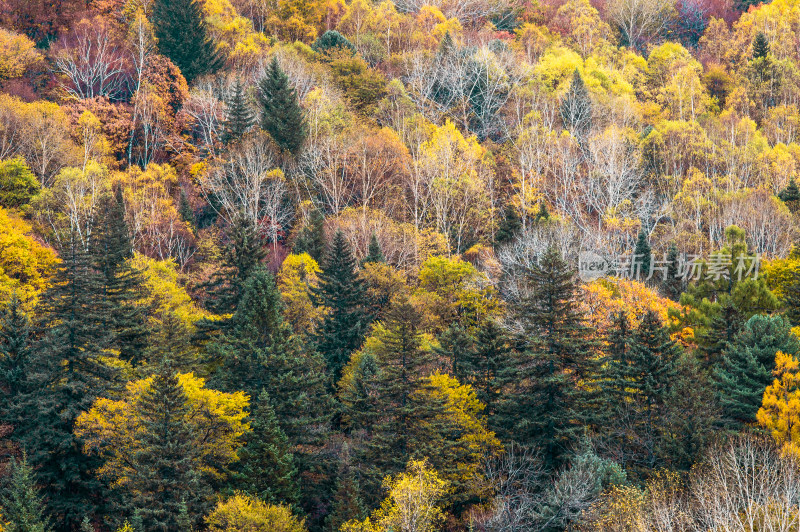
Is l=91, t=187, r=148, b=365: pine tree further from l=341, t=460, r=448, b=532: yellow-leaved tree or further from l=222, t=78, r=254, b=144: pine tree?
l=341, t=460, r=448, b=532: yellow-leaved tree

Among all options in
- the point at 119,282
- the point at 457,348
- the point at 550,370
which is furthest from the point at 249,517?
the point at 119,282

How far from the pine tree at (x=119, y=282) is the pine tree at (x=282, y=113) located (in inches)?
584

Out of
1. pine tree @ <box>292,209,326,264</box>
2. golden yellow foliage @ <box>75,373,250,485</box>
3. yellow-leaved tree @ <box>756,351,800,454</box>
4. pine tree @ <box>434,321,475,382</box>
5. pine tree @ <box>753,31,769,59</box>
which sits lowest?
golden yellow foliage @ <box>75,373,250,485</box>

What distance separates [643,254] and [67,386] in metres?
34.1

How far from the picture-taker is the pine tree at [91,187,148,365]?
149ft

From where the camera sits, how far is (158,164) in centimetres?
6756

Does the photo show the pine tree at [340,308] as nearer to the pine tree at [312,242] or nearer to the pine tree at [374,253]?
the pine tree at [374,253]

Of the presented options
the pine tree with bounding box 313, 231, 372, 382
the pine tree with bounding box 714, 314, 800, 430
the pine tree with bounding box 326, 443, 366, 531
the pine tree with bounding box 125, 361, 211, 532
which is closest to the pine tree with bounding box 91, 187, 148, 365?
the pine tree with bounding box 125, 361, 211, 532

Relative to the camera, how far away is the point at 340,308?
49094 millimetres

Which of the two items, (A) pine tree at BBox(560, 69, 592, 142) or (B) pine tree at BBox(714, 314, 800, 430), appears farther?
(A) pine tree at BBox(560, 69, 592, 142)

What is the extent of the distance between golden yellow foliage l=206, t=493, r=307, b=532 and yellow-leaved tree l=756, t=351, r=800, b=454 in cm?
1972

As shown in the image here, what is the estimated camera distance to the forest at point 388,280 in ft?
121

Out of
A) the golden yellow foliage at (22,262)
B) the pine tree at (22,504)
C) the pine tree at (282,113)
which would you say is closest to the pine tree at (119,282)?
the golden yellow foliage at (22,262)

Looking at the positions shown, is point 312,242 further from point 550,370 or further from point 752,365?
point 752,365
